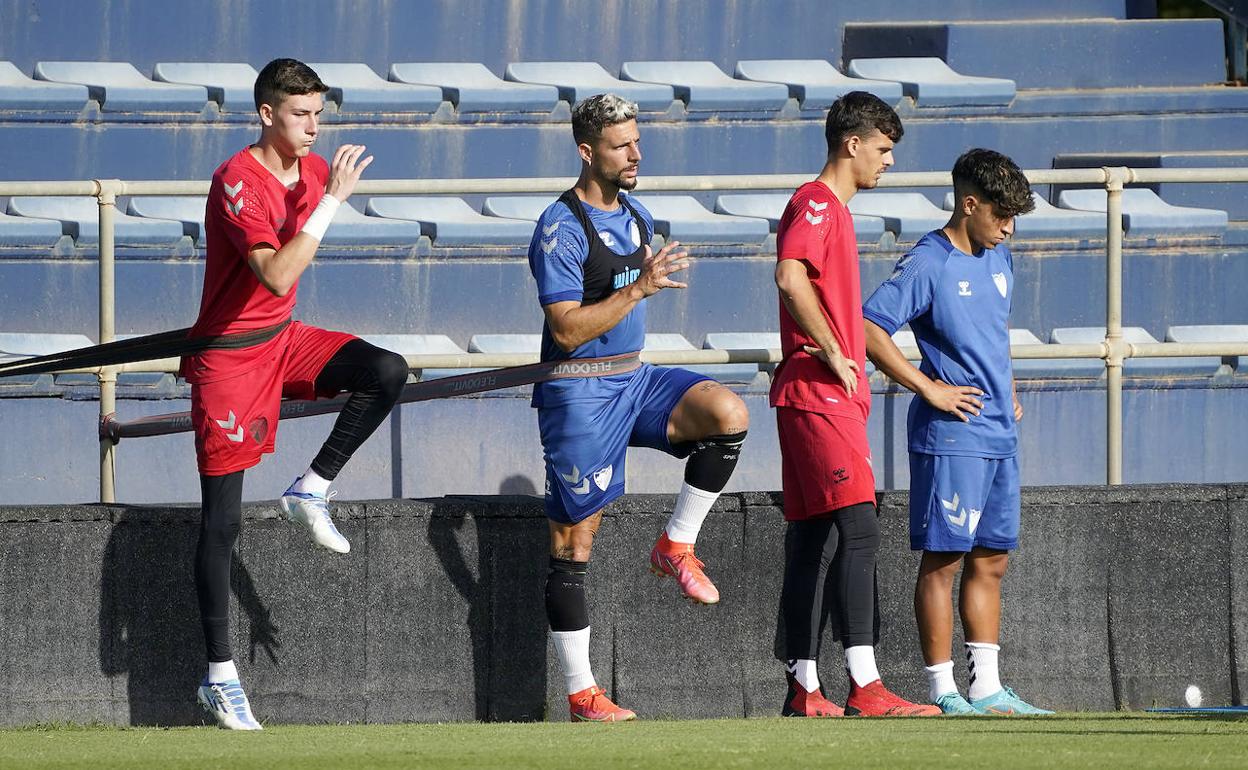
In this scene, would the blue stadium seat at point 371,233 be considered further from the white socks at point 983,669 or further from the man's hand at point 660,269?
the white socks at point 983,669

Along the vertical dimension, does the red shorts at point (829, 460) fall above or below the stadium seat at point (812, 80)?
below

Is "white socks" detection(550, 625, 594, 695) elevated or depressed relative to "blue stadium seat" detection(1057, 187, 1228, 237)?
depressed

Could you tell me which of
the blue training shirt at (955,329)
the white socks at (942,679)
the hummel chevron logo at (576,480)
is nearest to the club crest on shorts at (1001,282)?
the blue training shirt at (955,329)

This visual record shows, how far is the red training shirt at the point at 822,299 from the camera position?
5.30 m

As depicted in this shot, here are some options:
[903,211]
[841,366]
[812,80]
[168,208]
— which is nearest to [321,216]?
[841,366]

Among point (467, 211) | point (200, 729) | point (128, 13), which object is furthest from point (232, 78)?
point (200, 729)

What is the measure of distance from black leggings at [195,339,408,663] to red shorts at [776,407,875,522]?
1.17m

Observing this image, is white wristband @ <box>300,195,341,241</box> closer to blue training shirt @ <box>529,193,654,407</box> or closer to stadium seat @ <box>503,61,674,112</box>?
blue training shirt @ <box>529,193,654,407</box>

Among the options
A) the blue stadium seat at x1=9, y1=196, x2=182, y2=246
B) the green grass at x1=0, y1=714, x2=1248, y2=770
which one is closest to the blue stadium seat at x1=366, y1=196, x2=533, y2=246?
the blue stadium seat at x1=9, y1=196, x2=182, y2=246

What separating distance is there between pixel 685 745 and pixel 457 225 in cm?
372

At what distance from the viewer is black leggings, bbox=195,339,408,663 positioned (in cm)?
516

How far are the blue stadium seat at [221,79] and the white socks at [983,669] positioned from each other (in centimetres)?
448

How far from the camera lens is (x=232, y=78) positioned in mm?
8727

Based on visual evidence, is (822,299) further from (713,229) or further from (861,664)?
(713,229)
